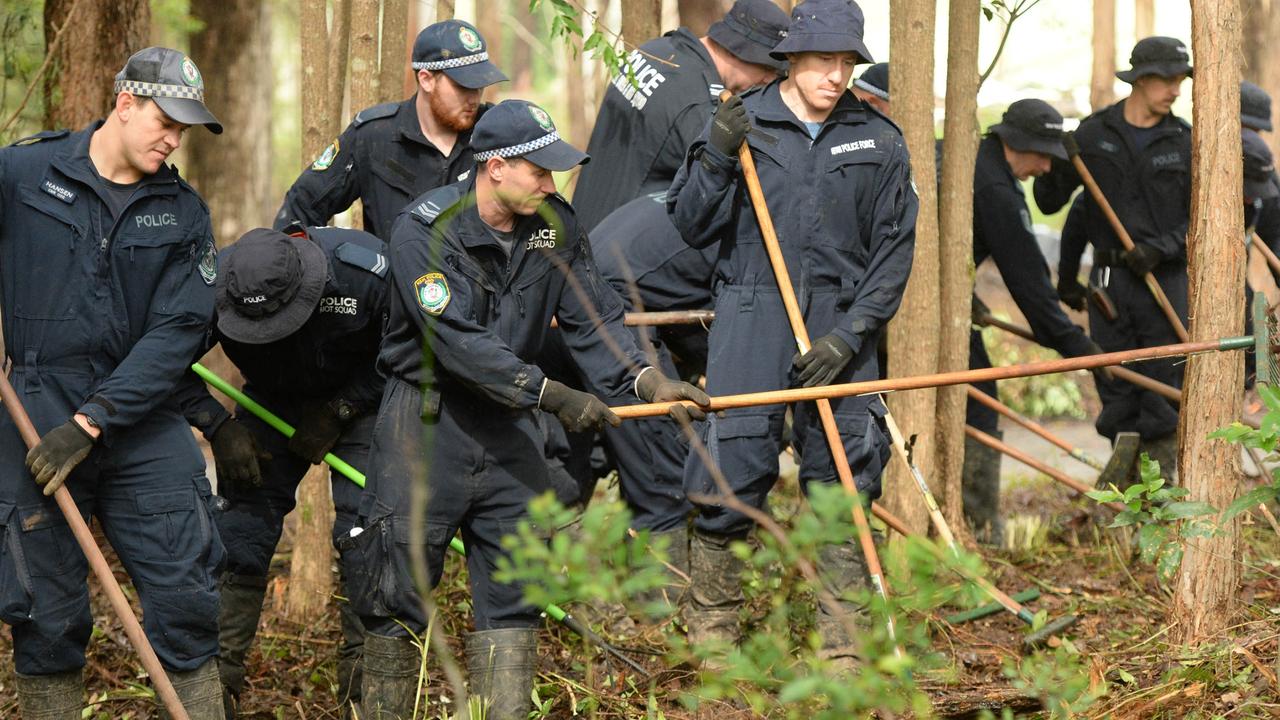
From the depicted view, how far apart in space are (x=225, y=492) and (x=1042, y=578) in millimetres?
3973

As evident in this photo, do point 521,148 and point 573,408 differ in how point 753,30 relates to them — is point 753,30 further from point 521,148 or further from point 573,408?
point 573,408

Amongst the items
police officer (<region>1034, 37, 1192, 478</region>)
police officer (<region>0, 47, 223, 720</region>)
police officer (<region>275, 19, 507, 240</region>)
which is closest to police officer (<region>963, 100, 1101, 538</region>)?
police officer (<region>1034, 37, 1192, 478</region>)

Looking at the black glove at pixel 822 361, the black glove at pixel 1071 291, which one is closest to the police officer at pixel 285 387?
the black glove at pixel 822 361

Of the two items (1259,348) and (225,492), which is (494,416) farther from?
(1259,348)

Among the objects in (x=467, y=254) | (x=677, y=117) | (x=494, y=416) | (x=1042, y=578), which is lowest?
(x=1042, y=578)

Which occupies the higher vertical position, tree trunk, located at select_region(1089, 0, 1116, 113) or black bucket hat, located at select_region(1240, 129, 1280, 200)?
tree trunk, located at select_region(1089, 0, 1116, 113)

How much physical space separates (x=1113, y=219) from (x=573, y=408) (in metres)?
4.23

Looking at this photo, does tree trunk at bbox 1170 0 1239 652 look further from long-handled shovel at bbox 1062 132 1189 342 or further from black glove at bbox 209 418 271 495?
black glove at bbox 209 418 271 495

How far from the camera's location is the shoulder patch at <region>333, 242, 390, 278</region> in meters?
4.95

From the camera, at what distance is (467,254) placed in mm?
4434

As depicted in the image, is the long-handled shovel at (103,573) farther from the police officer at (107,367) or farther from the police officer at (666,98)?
the police officer at (666,98)

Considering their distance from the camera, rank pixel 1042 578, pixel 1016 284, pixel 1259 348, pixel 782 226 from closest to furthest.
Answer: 1. pixel 1259 348
2. pixel 782 226
3. pixel 1042 578
4. pixel 1016 284

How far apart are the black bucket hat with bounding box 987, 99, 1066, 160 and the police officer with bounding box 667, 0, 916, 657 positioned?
2323mm

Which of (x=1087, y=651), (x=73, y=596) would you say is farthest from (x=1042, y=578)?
(x=73, y=596)
